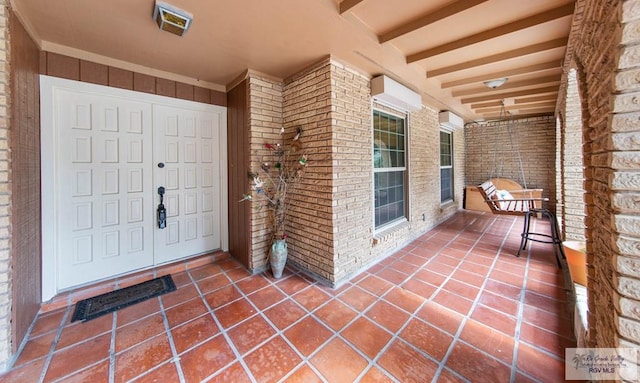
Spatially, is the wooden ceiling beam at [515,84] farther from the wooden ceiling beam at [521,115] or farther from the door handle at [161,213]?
the door handle at [161,213]

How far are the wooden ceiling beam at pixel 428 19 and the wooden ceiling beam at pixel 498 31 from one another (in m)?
0.64

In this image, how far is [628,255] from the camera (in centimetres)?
86

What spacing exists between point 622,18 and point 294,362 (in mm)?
2319

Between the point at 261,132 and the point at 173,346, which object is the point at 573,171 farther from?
the point at 173,346

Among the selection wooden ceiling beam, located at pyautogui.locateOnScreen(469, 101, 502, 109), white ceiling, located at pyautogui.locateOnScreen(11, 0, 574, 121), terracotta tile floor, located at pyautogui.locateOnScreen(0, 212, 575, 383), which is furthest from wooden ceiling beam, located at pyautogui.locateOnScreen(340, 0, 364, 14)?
wooden ceiling beam, located at pyautogui.locateOnScreen(469, 101, 502, 109)

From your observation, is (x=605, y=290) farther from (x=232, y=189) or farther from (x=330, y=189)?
(x=232, y=189)

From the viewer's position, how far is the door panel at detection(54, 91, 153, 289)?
7.85 ft

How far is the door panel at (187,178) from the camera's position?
298 cm

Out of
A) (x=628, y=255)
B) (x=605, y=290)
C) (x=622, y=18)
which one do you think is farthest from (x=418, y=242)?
(x=622, y=18)

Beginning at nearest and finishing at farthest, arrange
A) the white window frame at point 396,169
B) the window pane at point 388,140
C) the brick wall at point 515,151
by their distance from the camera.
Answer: the white window frame at point 396,169 < the window pane at point 388,140 < the brick wall at point 515,151

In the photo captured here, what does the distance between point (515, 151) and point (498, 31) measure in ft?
18.5

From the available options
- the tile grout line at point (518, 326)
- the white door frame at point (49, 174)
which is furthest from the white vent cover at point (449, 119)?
the white door frame at point (49, 174)

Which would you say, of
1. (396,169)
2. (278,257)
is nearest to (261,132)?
(278,257)

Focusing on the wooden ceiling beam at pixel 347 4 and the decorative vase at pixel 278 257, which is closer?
the wooden ceiling beam at pixel 347 4
